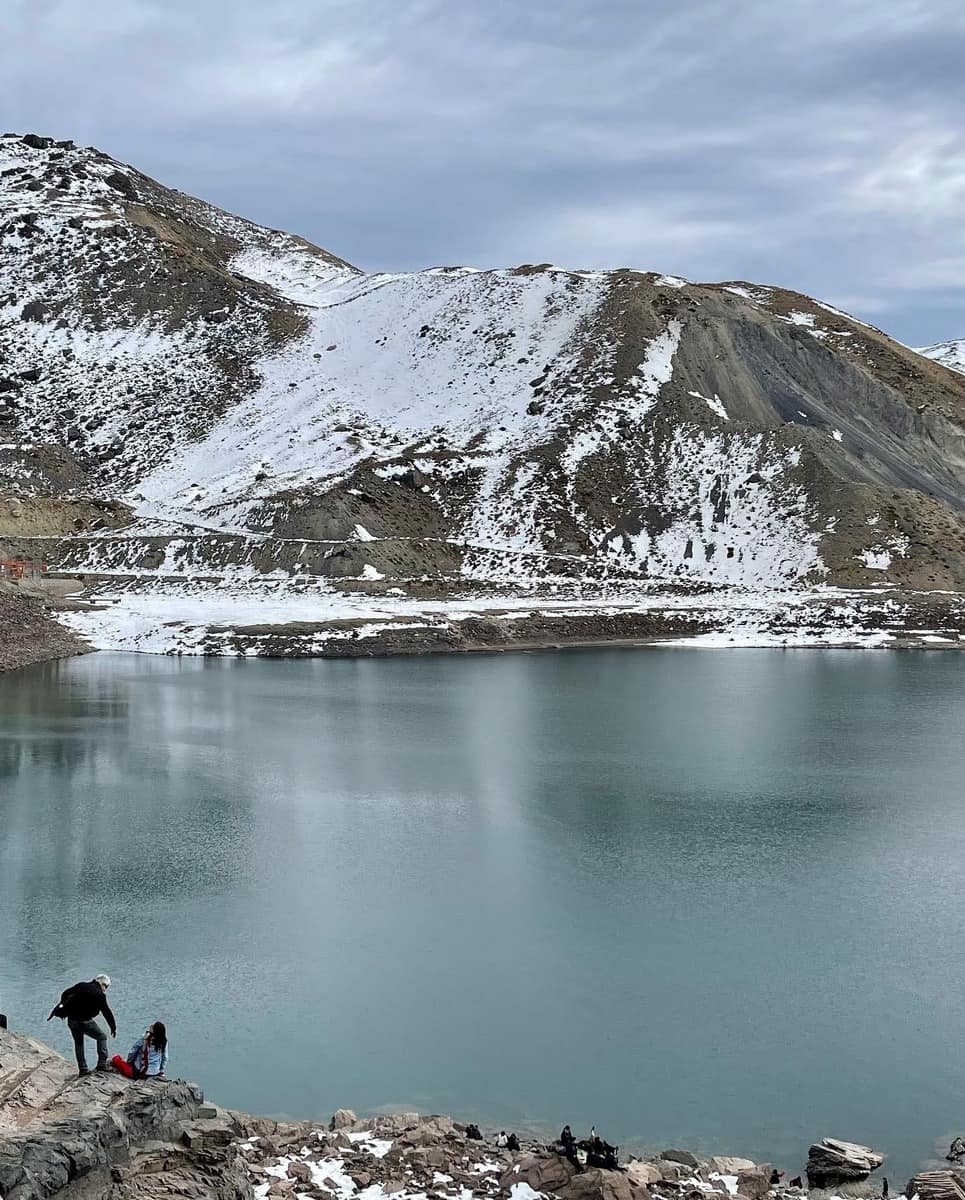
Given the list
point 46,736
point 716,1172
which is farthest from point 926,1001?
point 46,736

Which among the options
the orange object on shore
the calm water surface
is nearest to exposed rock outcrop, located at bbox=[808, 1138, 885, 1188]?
the calm water surface

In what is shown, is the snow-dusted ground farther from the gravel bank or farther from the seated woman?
the seated woman

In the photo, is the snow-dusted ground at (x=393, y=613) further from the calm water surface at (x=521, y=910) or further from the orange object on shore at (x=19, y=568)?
the calm water surface at (x=521, y=910)

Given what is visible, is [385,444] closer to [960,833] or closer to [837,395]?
[837,395]

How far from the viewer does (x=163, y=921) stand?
20578mm

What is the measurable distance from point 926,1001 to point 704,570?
6329cm

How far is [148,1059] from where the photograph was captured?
13039mm

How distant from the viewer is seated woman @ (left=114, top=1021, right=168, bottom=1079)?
42.7ft

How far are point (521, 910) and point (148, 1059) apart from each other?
383 inches

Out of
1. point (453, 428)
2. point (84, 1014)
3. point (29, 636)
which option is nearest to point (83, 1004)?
point (84, 1014)

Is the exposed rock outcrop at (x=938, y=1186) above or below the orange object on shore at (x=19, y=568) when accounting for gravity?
below

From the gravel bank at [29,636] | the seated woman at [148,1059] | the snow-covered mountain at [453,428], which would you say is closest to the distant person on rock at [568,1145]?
the seated woman at [148,1059]

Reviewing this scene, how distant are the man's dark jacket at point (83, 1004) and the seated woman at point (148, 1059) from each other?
321 millimetres

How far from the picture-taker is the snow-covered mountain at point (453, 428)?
78.9m
